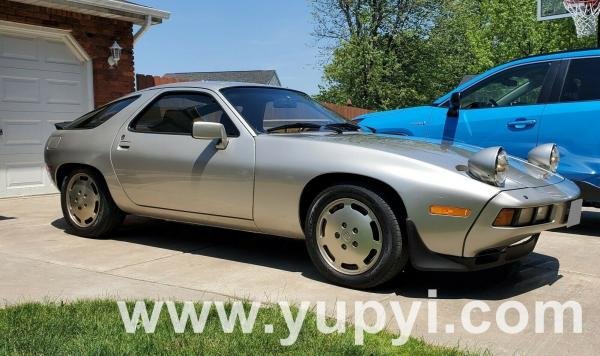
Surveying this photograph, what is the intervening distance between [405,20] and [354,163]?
2356cm

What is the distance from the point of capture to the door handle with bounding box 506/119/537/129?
6395 mm

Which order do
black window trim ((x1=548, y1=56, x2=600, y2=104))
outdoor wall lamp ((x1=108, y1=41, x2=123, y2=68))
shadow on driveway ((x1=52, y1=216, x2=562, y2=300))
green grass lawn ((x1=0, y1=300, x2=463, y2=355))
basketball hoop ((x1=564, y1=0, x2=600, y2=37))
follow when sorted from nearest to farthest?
green grass lawn ((x1=0, y1=300, x2=463, y2=355)) < shadow on driveway ((x1=52, y1=216, x2=562, y2=300)) < black window trim ((x1=548, y1=56, x2=600, y2=104)) < outdoor wall lamp ((x1=108, y1=41, x2=123, y2=68)) < basketball hoop ((x1=564, y1=0, x2=600, y2=37))

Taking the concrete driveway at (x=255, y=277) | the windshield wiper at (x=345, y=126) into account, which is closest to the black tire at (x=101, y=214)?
the concrete driveway at (x=255, y=277)

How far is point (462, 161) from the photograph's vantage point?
416 centimetres

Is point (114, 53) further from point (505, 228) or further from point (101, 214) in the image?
point (505, 228)

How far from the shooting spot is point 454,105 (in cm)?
680

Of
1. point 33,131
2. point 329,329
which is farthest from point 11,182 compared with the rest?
point 329,329

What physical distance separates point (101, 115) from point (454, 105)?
372 centimetres

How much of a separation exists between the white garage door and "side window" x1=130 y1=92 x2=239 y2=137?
4725 mm

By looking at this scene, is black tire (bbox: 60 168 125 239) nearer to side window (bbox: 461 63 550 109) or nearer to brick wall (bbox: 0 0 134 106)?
side window (bbox: 461 63 550 109)

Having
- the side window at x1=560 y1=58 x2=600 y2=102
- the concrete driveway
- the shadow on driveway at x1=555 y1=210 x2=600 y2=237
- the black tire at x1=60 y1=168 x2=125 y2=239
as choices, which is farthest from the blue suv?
the black tire at x1=60 y1=168 x2=125 y2=239

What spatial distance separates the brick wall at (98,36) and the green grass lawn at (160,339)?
7061 mm

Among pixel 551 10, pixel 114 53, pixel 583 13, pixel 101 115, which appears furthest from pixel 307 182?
pixel 551 10

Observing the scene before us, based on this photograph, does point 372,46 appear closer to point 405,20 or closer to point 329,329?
point 405,20
